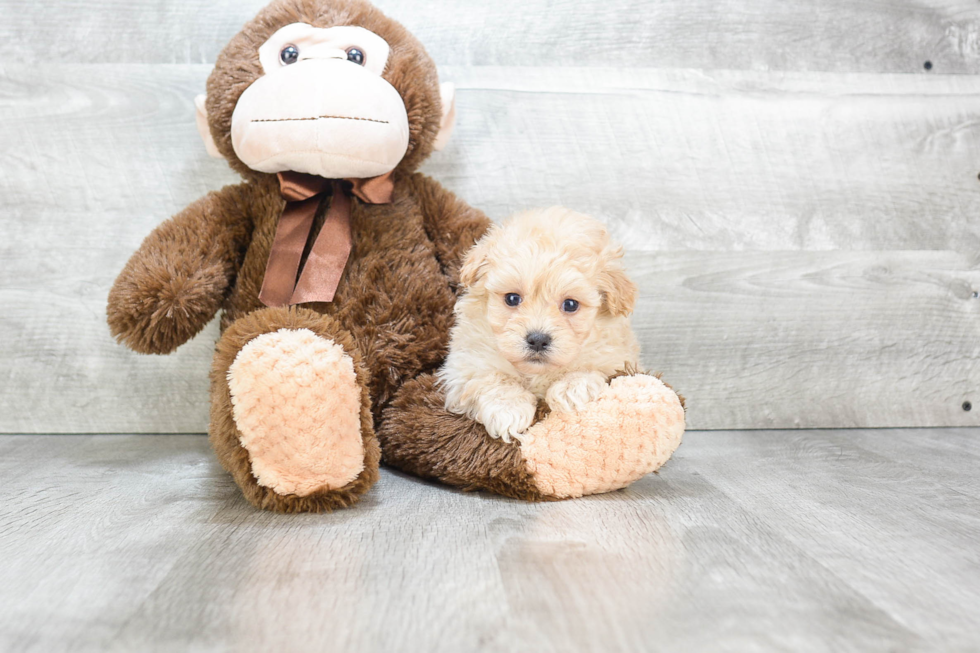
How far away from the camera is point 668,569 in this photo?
0.66 metres

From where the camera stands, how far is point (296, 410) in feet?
2.56

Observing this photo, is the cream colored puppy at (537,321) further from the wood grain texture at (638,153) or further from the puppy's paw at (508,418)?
the wood grain texture at (638,153)

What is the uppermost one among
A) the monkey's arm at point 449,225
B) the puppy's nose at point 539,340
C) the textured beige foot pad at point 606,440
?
the monkey's arm at point 449,225

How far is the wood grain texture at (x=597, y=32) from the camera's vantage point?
47.4 inches

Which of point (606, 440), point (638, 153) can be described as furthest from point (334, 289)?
point (638, 153)

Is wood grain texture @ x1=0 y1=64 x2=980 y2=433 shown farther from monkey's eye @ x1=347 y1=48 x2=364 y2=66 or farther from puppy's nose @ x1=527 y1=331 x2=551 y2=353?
puppy's nose @ x1=527 y1=331 x2=551 y2=353

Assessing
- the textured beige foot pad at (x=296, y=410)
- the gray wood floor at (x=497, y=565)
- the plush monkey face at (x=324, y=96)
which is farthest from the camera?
the plush monkey face at (x=324, y=96)

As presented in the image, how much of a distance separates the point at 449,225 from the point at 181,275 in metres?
0.37

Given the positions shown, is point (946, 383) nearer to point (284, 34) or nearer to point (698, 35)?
point (698, 35)

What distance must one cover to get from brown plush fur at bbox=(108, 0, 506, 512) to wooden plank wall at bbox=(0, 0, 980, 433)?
206mm

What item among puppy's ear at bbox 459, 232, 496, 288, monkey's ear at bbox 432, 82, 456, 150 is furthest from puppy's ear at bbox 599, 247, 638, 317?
monkey's ear at bbox 432, 82, 456, 150

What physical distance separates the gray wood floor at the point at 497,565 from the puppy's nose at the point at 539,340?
18 centimetres

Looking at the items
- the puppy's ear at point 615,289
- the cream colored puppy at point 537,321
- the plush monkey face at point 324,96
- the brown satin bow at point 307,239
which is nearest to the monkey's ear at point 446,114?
the plush monkey face at point 324,96

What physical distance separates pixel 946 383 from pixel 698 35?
2.51 feet
